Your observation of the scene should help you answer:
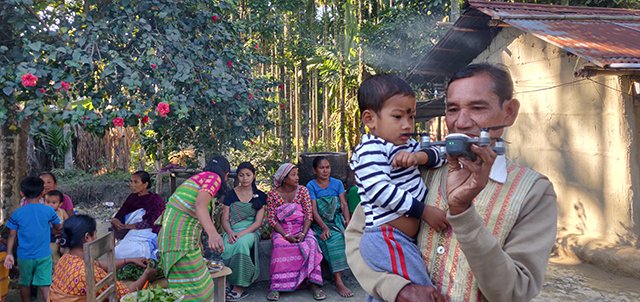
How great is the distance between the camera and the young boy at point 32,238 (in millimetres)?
5105

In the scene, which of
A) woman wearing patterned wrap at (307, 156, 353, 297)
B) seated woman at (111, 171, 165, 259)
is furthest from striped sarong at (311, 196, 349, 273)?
seated woman at (111, 171, 165, 259)

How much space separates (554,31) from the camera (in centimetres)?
695

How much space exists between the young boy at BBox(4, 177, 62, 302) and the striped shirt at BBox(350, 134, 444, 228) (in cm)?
444

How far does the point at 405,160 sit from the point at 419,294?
0.42 metres

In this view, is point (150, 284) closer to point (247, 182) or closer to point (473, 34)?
point (247, 182)

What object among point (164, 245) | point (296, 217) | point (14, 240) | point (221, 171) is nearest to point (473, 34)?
point (296, 217)

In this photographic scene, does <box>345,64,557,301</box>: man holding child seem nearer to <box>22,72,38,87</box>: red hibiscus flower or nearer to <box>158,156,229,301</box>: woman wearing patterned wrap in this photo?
<box>158,156,229,301</box>: woman wearing patterned wrap

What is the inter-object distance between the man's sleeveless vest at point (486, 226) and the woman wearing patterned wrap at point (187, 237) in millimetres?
3099

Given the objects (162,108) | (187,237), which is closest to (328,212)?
(187,237)

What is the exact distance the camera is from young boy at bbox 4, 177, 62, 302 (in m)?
5.11

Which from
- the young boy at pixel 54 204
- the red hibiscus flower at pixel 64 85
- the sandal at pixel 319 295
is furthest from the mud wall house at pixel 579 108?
the young boy at pixel 54 204

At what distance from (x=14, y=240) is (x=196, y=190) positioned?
2287 mm

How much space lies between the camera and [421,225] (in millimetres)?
1644

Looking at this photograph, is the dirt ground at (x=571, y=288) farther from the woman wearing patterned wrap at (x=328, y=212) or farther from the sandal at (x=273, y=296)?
the woman wearing patterned wrap at (x=328, y=212)
